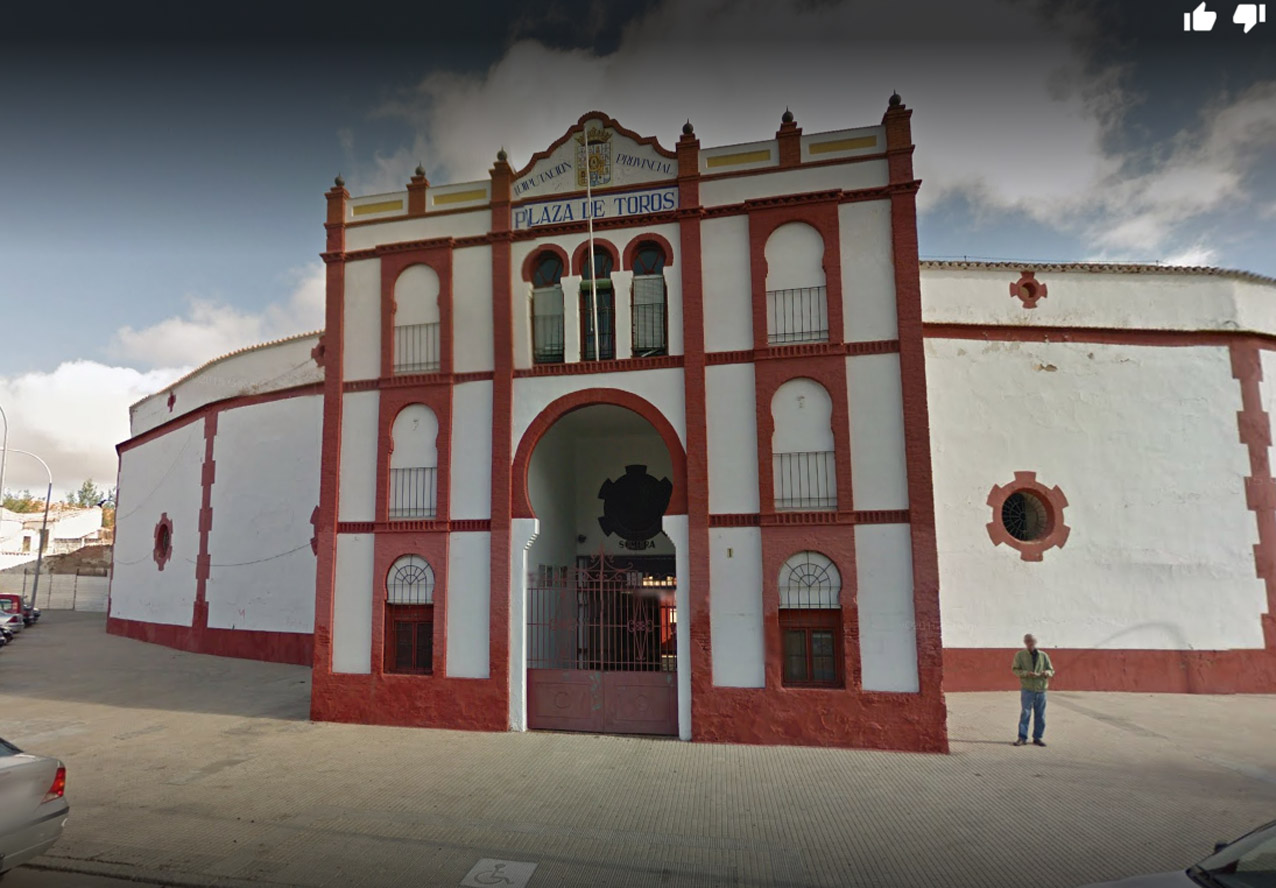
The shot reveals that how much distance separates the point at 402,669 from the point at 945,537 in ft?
35.4

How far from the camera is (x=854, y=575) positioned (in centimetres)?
1123

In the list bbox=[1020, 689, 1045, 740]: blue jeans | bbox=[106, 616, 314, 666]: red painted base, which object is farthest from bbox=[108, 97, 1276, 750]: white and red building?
bbox=[106, 616, 314, 666]: red painted base

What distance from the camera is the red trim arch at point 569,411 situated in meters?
12.1

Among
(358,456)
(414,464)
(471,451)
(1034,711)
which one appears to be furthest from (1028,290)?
(358,456)

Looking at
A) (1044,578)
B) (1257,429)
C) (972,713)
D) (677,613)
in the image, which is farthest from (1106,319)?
(677,613)

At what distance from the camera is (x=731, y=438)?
39.3ft

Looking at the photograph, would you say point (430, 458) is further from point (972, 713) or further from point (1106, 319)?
point (1106, 319)

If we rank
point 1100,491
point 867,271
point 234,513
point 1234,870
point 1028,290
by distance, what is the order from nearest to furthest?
1. point 1234,870
2. point 867,271
3. point 1100,491
4. point 1028,290
5. point 234,513

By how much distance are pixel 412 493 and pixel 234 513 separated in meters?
11.6

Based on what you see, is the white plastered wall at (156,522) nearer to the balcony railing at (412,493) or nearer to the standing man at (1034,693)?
the balcony railing at (412,493)

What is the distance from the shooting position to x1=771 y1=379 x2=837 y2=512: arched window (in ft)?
38.1

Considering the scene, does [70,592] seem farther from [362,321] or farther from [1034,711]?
[1034,711]

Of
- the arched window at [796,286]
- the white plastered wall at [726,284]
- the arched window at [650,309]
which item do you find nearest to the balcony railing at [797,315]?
the arched window at [796,286]

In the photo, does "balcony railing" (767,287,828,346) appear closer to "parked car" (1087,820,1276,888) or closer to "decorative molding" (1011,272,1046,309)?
"decorative molding" (1011,272,1046,309)
